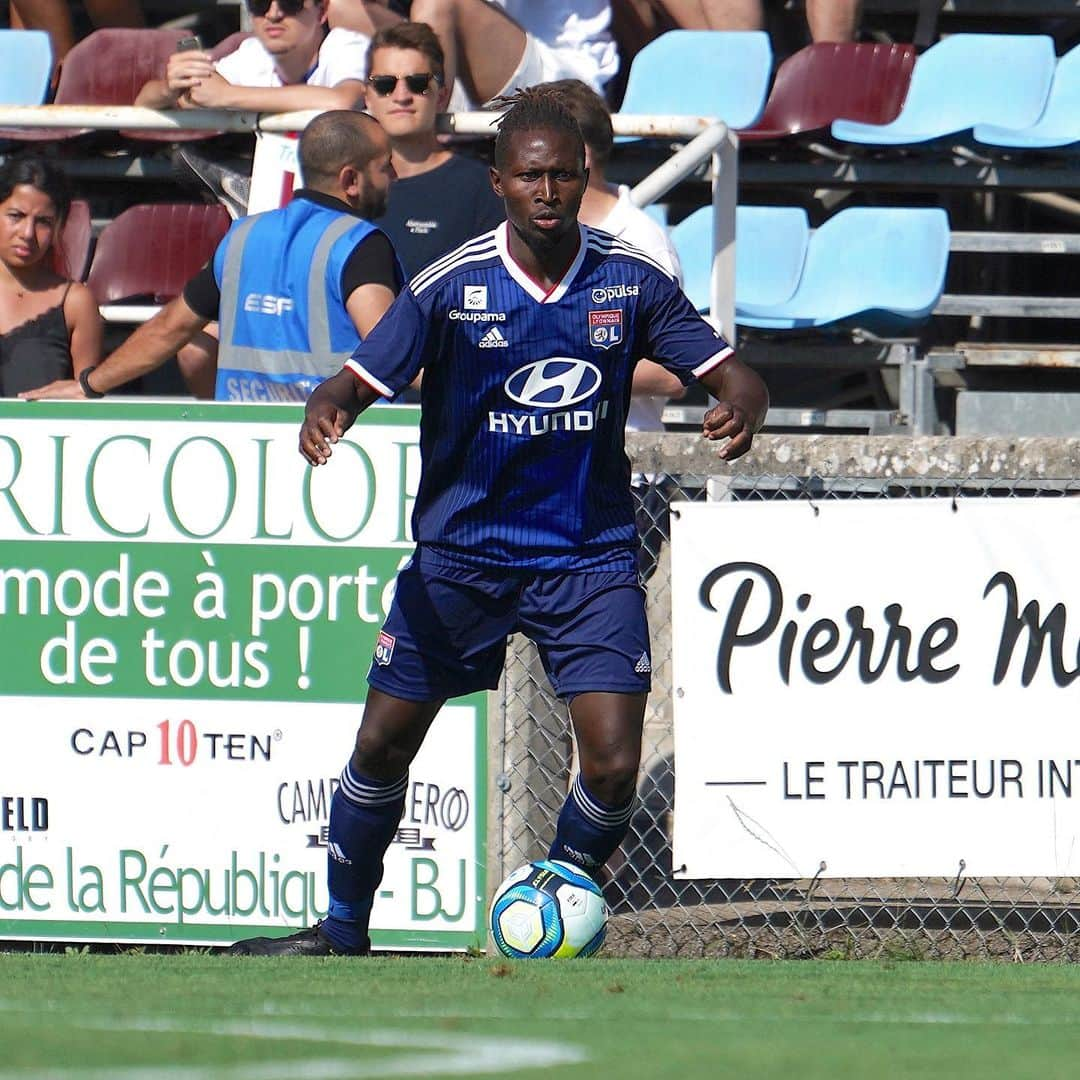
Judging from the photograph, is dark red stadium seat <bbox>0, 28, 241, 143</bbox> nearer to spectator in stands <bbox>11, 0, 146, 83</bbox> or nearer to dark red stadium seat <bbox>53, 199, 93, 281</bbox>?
spectator in stands <bbox>11, 0, 146, 83</bbox>

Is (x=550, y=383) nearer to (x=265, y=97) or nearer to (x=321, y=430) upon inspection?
(x=321, y=430)

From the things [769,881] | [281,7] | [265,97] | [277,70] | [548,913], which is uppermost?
[281,7]

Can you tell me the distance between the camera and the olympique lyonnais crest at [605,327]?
185 inches

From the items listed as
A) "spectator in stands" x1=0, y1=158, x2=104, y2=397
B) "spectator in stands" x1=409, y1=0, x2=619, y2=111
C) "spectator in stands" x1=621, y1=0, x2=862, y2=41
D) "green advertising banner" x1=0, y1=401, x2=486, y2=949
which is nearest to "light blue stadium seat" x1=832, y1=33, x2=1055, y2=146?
"spectator in stands" x1=621, y1=0, x2=862, y2=41

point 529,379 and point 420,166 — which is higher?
point 420,166

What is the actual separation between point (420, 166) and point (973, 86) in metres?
4.11

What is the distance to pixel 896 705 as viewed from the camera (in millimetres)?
5633

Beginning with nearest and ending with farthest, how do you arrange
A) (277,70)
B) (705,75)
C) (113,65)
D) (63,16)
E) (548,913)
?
(548,913) → (277,70) → (705,75) → (113,65) → (63,16)

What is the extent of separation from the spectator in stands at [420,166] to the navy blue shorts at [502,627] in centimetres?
179

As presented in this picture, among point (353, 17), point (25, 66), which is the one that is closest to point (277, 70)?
point (353, 17)

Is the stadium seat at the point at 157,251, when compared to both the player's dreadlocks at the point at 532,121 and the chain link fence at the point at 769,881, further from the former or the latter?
the player's dreadlocks at the point at 532,121

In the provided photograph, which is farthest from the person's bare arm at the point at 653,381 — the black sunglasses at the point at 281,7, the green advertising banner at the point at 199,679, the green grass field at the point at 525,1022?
the black sunglasses at the point at 281,7

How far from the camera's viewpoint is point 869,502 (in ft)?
18.5

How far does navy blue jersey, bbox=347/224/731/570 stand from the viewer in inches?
185
